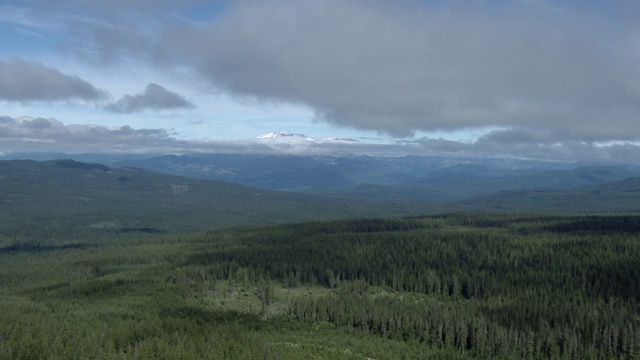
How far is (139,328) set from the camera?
5089 inches

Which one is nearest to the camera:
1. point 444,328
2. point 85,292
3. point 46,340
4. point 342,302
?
point 46,340

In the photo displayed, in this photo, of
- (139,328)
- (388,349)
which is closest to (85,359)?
Answer: (139,328)

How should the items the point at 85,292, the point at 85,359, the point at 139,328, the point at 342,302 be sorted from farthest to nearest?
the point at 85,292 → the point at 342,302 → the point at 139,328 → the point at 85,359

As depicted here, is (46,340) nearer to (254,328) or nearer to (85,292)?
(254,328)

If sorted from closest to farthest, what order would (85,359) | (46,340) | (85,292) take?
(85,359)
(46,340)
(85,292)

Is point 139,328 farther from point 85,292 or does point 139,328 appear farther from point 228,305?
point 85,292

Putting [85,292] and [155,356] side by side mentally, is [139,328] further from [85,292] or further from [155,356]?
[85,292]

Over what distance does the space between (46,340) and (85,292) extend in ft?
261

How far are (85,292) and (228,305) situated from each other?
50.8m

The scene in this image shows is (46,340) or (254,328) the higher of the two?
(46,340)

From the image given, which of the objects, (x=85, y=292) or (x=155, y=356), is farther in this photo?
(x=85, y=292)

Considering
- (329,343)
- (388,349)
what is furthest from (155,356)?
(388,349)

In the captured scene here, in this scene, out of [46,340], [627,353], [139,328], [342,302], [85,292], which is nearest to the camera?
[46,340]

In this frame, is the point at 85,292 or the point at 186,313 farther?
Answer: the point at 85,292
